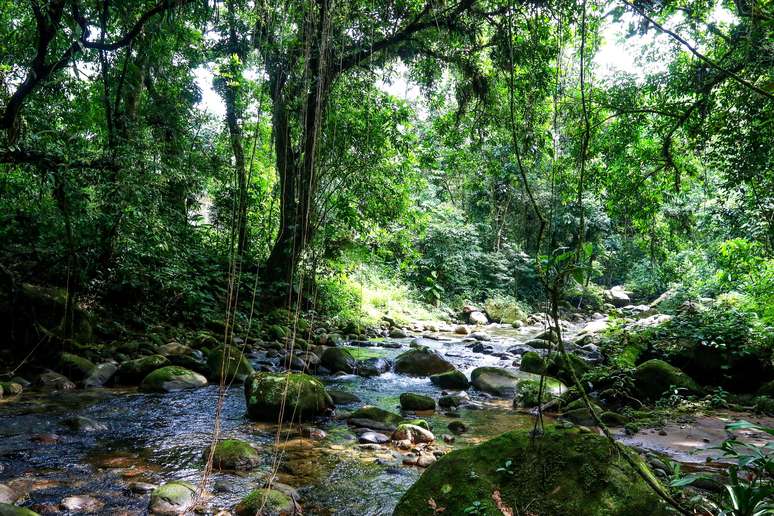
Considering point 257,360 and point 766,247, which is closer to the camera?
point 766,247

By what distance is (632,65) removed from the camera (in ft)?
22.6

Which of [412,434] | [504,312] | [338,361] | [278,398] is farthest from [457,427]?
[504,312]

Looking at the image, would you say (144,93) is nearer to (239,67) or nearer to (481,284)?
(239,67)

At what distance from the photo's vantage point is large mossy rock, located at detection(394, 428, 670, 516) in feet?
7.09

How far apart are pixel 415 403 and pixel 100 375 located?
4.00 meters

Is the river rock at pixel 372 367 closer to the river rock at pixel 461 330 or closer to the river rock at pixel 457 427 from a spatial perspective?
the river rock at pixel 457 427

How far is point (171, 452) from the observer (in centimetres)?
387

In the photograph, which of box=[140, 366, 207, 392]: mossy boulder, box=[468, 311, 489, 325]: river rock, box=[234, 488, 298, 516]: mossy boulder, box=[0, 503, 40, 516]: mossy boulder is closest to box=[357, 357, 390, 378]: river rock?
box=[140, 366, 207, 392]: mossy boulder

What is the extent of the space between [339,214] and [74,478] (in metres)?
6.40

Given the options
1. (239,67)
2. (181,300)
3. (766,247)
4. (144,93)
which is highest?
(239,67)

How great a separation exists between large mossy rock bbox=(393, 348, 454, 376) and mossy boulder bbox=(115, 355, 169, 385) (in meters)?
3.90

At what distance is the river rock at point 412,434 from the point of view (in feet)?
14.6

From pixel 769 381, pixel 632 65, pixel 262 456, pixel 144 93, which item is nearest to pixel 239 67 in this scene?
pixel 144 93

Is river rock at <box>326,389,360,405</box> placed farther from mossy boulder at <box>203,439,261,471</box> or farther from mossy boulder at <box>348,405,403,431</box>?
mossy boulder at <box>203,439,261,471</box>
